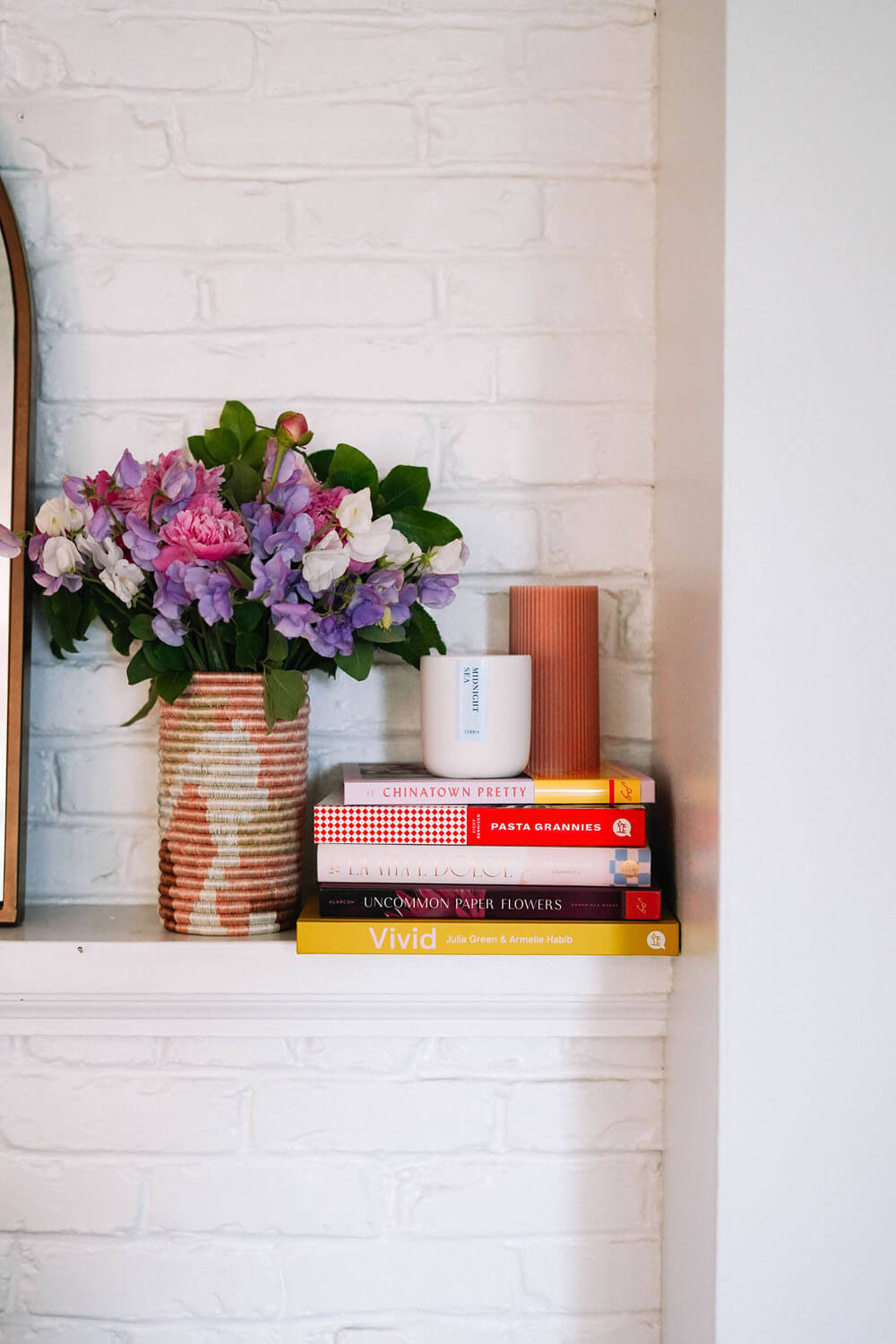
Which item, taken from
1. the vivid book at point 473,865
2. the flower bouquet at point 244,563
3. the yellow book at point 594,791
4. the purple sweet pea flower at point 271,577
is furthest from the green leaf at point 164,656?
the yellow book at point 594,791

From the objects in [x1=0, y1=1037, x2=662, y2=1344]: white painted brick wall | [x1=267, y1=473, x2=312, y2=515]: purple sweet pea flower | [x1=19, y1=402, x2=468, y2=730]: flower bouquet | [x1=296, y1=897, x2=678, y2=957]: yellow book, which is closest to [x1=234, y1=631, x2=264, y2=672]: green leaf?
[x1=19, y1=402, x2=468, y2=730]: flower bouquet

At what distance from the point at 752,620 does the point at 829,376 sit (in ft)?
0.61

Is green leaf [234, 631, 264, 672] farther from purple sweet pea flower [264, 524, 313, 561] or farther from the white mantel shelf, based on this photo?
the white mantel shelf

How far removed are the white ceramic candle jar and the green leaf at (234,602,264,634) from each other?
0.51ft

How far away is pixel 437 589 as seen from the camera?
945mm

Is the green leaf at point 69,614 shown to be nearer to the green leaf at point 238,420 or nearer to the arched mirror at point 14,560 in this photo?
the arched mirror at point 14,560

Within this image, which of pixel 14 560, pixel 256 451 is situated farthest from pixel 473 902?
pixel 14 560

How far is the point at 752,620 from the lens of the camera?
789 mm

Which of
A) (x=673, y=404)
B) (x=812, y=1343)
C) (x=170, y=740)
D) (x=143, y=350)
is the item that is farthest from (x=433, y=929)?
(x=143, y=350)

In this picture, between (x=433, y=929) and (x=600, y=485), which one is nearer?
(x=433, y=929)

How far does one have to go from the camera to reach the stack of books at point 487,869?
0.90m

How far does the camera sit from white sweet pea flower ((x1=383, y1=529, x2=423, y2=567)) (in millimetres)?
915

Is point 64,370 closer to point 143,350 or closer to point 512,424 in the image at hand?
point 143,350

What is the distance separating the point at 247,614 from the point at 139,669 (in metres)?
0.12
